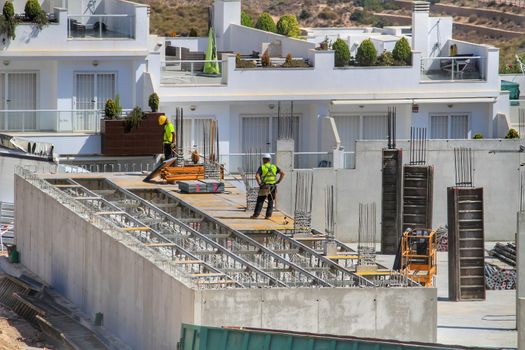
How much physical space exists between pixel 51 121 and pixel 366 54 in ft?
33.5

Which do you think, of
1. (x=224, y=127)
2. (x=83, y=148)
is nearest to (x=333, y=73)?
(x=224, y=127)

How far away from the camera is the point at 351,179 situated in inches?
2391

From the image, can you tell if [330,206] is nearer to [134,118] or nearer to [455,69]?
[134,118]

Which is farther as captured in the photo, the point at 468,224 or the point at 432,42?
the point at 432,42

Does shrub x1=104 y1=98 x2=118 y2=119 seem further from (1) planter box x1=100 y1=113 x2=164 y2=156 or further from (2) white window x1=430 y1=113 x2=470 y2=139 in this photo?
(2) white window x1=430 y1=113 x2=470 y2=139

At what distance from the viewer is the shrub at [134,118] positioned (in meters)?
62.3

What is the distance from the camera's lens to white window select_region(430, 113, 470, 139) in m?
66.6

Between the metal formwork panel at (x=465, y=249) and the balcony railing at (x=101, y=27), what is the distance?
15923mm

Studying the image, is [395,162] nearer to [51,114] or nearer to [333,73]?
[333,73]

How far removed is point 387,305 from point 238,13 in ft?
99.2

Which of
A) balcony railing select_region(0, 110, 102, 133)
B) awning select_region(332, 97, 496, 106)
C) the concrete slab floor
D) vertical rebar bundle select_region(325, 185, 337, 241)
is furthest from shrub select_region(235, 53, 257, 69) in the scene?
the concrete slab floor

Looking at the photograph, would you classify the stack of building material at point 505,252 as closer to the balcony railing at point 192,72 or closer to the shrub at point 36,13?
the balcony railing at point 192,72

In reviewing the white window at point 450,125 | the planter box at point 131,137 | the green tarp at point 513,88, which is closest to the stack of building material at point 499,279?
the white window at point 450,125

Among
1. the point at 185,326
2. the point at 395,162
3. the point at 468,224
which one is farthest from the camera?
the point at 395,162
